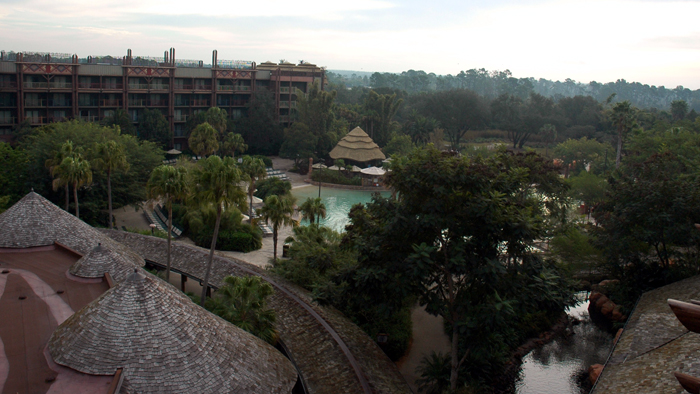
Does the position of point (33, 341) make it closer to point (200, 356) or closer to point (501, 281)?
point (200, 356)

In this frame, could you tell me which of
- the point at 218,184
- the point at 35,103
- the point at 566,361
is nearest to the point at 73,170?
the point at 218,184

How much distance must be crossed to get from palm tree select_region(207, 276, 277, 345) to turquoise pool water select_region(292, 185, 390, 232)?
83.6 feet

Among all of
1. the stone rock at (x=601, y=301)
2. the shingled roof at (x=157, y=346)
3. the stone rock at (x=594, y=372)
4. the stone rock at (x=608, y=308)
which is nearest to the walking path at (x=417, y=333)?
the stone rock at (x=594, y=372)

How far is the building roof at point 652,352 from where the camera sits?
18469mm

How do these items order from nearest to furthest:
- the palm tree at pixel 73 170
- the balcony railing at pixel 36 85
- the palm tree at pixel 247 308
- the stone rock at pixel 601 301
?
the palm tree at pixel 247 308
the stone rock at pixel 601 301
the palm tree at pixel 73 170
the balcony railing at pixel 36 85

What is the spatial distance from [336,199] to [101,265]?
37.6 metres

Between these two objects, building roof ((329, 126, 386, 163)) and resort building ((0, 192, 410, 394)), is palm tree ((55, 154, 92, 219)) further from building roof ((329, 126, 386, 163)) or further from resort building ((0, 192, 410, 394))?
building roof ((329, 126, 386, 163))

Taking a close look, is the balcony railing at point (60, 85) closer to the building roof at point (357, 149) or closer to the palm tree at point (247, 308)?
the building roof at point (357, 149)

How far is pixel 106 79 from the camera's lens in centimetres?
6488

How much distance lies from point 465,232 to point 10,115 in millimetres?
58288

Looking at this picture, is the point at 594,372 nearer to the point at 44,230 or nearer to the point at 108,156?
the point at 44,230

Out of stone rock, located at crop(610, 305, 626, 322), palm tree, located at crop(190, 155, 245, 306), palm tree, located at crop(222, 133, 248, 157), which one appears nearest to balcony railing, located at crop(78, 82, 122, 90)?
palm tree, located at crop(222, 133, 248, 157)

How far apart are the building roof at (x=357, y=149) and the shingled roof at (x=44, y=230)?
4430 centimetres

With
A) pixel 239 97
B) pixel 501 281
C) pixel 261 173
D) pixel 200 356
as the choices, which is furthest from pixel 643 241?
pixel 239 97
